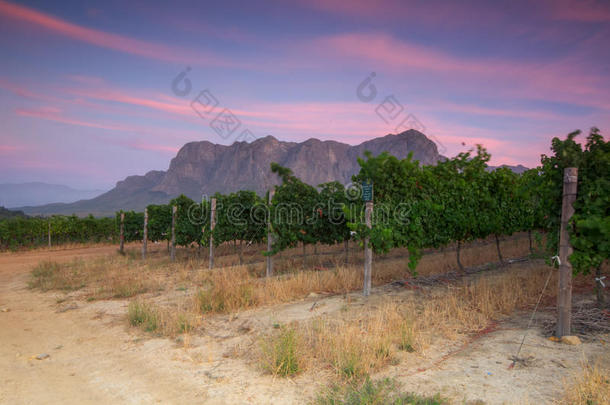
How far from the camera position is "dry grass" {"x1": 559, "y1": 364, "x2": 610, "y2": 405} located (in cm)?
335

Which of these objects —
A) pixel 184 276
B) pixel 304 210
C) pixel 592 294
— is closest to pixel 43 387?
pixel 184 276

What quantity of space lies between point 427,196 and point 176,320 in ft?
23.3

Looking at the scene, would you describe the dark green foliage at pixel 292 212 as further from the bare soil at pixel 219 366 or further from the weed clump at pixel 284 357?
the weed clump at pixel 284 357

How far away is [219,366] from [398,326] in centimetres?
283

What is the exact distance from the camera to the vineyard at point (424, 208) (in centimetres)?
540

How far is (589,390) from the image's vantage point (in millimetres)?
3496

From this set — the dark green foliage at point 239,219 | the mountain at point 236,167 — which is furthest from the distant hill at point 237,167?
the dark green foliage at point 239,219

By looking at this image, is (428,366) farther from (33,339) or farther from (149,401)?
(33,339)

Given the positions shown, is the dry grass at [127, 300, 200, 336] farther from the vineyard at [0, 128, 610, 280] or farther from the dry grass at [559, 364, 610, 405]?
the dry grass at [559, 364, 610, 405]

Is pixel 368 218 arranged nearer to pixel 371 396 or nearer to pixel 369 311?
pixel 369 311

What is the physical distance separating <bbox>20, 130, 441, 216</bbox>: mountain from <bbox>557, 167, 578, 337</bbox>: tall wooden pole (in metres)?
127

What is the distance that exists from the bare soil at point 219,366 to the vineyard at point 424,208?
1.86 meters

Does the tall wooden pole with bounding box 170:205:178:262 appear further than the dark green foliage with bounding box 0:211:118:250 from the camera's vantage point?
No

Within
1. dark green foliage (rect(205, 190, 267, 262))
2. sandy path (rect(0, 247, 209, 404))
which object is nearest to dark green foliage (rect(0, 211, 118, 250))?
dark green foliage (rect(205, 190, 267, 262))
